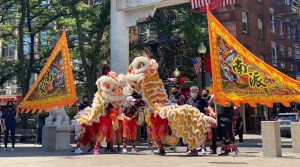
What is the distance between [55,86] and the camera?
1166cm

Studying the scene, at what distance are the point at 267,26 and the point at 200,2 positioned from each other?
20080 mm

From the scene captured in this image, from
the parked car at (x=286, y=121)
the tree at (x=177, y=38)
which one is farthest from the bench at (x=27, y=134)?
the parked car at (x=286, y=121)

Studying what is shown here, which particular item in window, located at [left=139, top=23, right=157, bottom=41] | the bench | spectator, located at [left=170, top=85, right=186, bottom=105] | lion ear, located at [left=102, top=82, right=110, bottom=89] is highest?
window, located at [left=139, top=23, right=157, bottom=41]

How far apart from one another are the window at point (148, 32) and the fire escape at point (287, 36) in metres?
11.1

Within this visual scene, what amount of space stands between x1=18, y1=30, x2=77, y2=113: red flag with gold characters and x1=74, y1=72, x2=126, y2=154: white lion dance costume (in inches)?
26.9

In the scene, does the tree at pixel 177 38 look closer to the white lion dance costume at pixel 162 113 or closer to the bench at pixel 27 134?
the bench at pixel 27 134

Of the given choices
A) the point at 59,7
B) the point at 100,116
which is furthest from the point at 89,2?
the point at 100,116

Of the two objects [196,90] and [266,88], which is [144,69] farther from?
[266,88]

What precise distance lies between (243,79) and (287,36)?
2801 cm

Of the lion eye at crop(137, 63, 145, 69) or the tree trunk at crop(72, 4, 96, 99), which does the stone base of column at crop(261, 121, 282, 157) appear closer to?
the lion eye at crop(137, 63, 145, 69)

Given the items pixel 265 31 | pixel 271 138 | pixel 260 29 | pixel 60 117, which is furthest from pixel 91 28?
pixel 265 31

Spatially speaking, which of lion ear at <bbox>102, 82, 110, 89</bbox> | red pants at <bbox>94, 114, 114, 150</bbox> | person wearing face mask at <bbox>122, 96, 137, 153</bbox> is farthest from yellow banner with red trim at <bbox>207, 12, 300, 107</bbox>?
red pants at <bbox>94, 114, 114, 150</bbox>

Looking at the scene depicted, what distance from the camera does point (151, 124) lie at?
34.0ft

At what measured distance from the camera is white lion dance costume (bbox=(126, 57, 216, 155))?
9.93 metres
